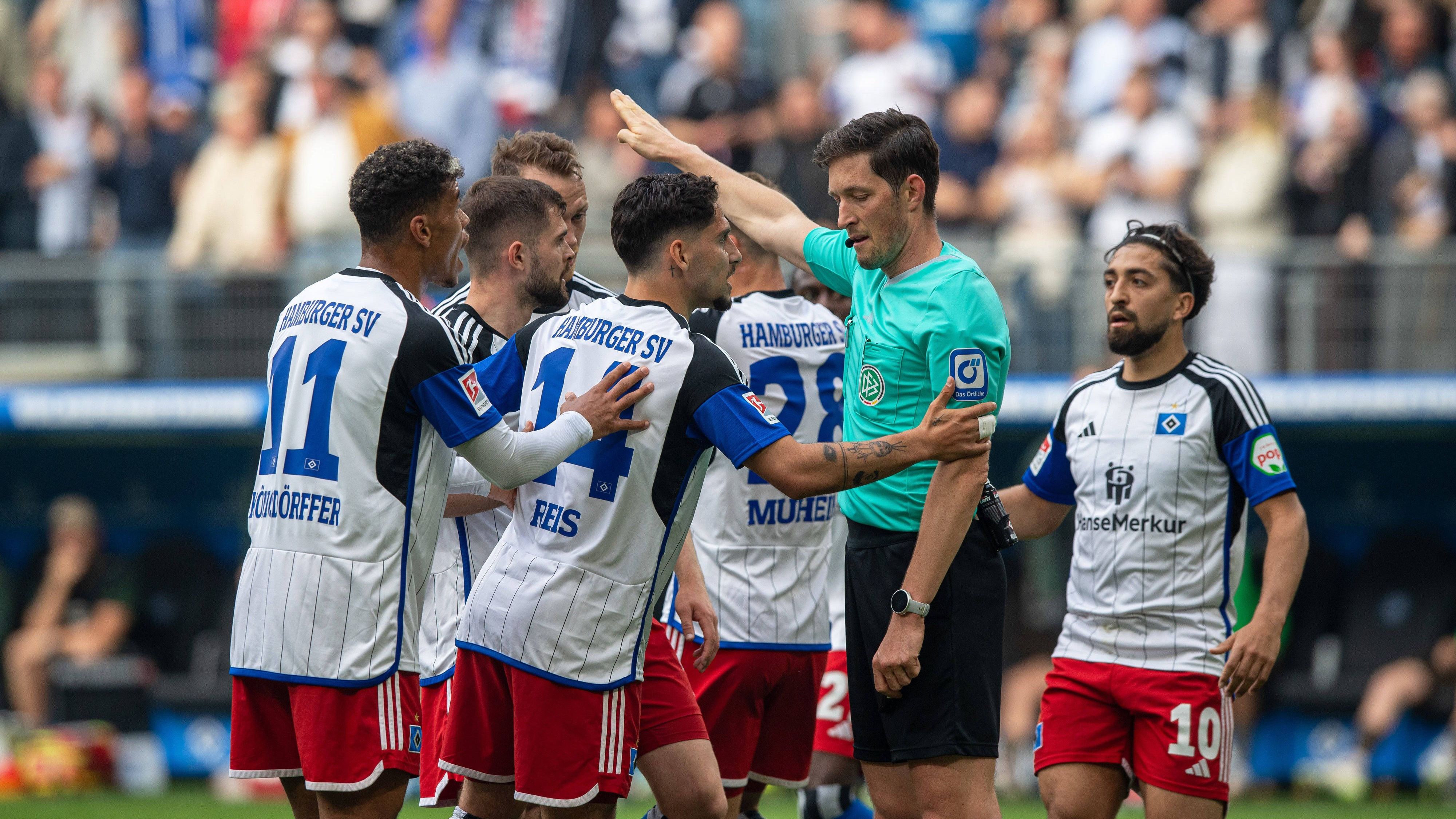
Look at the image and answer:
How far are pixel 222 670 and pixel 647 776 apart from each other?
936 cm

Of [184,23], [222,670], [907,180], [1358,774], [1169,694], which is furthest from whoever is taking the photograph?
[184,23]

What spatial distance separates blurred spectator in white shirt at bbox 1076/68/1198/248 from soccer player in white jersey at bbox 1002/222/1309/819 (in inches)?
248

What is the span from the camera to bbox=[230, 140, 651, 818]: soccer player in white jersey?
4359mm

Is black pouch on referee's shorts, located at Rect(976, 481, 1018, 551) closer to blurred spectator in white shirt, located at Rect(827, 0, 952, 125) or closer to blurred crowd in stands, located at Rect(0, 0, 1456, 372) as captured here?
blurred crowd in stands, located at Rect(0, 0, 1456, 372)

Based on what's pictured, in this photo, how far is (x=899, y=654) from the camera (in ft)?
14.9

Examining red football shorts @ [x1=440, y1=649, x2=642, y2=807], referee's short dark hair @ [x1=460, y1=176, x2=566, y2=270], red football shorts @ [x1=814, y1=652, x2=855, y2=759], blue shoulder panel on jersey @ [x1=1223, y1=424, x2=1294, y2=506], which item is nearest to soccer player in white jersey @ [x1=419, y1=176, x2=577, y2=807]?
referee's short dark hair @ [x1=460, y1=176, x2=566, y2=270]

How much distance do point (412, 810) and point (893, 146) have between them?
789cm

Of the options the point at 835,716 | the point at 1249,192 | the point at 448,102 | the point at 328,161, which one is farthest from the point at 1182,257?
the point at 328,161

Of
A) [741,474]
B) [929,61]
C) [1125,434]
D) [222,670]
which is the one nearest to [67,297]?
[222,670]

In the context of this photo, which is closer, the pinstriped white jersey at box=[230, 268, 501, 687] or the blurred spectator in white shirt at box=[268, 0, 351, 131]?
the pinstriped white jersey at box=[230, 268, 501, 687]

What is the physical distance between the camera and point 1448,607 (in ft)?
40.3

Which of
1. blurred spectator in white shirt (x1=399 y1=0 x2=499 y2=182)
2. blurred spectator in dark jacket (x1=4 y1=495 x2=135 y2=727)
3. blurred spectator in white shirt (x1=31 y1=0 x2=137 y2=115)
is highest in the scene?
blurred spectator in white shirt (x1=31 y1=0 x2=137 y2=115)

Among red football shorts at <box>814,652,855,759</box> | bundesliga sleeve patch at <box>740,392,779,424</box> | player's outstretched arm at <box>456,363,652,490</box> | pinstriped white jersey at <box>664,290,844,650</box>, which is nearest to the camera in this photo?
player's outstretched arm at <box>456,363,652,490</box>

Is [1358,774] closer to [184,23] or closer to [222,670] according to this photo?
[222,670]
